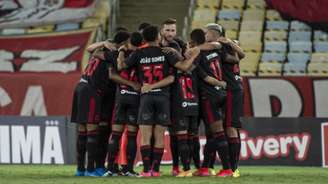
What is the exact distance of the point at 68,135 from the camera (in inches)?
799

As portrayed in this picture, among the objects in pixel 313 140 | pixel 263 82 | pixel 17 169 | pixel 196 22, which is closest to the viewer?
pixel 17 169

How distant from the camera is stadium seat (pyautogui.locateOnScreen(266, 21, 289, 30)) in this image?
26766 millimetres

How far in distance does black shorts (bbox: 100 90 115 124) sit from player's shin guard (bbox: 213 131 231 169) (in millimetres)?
1588

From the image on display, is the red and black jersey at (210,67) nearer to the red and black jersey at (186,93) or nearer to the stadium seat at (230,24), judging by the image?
the red and black jersey at (186,93)

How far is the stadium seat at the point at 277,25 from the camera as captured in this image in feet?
87.8

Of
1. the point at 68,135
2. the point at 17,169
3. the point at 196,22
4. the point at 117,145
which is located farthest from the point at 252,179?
the point at 196,22

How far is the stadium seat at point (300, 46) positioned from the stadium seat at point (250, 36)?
2.80 ft

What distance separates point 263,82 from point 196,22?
603 centimetres

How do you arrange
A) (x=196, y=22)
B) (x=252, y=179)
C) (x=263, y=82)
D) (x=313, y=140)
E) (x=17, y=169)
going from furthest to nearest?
(x=196, y=22) → (x=263, y=82) → (x=313, y=140) → (x=17, y=169) → (x=252, y=179)

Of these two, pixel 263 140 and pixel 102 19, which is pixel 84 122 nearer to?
pixel 263 140

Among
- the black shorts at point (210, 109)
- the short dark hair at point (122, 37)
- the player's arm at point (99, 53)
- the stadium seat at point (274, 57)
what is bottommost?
the stadium seat at point (274, 57)

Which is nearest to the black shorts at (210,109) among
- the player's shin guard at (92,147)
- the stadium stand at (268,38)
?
the player's shin guard at (92,147)

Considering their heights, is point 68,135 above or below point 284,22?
below

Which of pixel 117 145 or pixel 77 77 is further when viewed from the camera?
pixel 77 77
